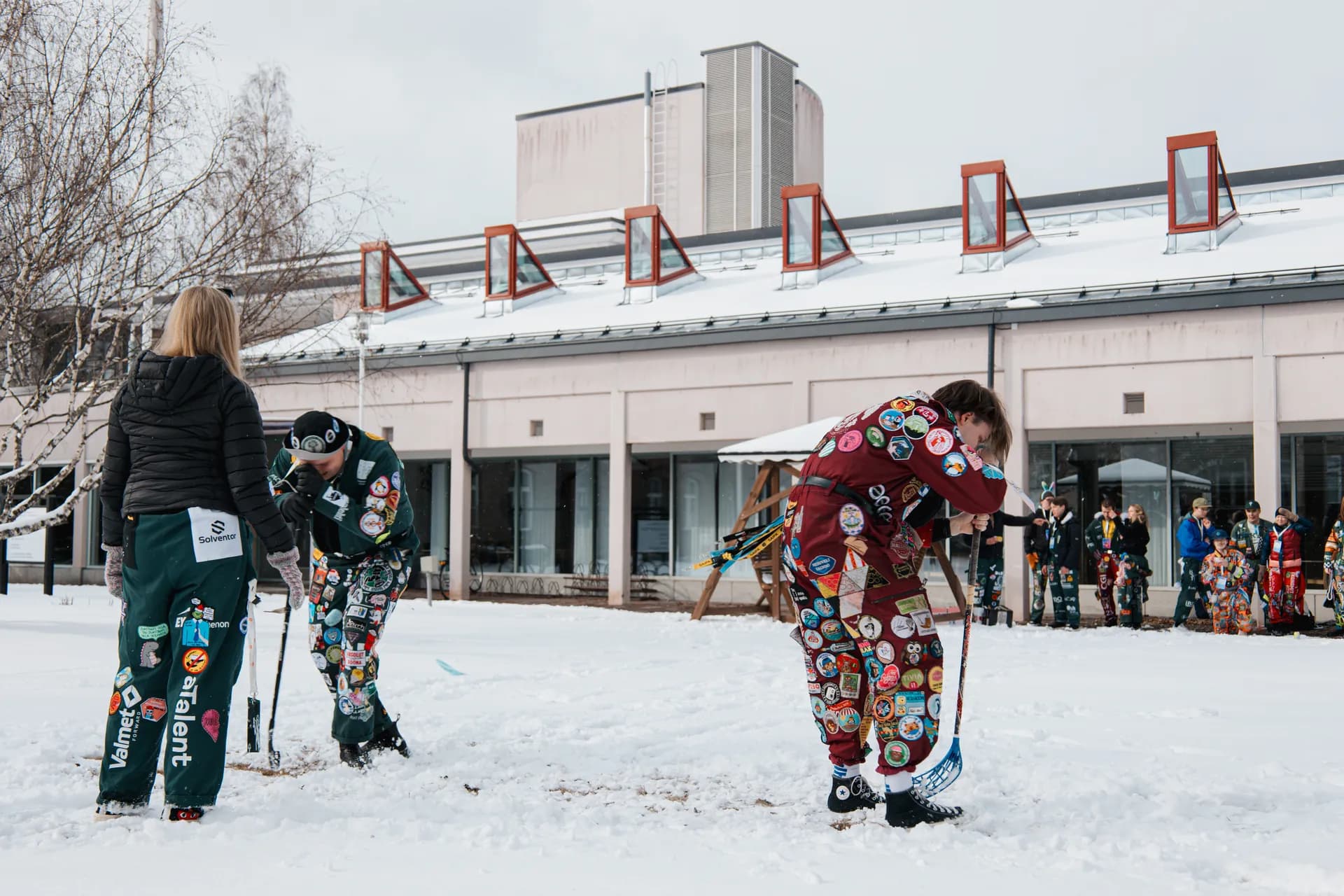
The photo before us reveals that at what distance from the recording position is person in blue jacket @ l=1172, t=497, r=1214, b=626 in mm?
14797

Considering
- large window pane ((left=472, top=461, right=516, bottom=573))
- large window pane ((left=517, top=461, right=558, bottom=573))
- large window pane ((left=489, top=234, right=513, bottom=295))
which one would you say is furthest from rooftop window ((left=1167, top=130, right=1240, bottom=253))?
large window pane ((left=472, top=461, right=516, bottom=573))

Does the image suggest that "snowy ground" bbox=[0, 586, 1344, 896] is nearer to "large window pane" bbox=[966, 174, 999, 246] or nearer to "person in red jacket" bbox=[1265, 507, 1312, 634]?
"person in red jacket" bbox=[1265, 507, 1312, 634]

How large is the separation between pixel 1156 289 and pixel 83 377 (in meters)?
17.5

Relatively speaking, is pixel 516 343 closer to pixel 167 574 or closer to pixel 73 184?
pixel 73 184

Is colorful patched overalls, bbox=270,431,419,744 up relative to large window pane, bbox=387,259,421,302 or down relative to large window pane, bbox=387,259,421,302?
down

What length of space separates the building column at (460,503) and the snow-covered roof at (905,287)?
123 centimetres

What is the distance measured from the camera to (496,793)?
4.94 m

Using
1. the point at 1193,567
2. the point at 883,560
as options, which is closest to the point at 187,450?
the point at 883,560

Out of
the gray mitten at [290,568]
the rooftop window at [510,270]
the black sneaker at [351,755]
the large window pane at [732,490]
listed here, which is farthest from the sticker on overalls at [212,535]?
the rooftop window at [510,270]

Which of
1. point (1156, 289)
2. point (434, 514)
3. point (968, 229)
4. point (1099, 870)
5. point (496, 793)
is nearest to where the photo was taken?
point (1099, 870)

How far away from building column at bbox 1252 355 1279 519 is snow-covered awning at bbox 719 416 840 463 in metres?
5.27

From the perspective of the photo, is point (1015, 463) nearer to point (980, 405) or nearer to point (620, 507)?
point (620, 507)

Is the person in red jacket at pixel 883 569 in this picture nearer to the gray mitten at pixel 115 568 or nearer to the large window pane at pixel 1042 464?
the gray mitten at pixel 115 568

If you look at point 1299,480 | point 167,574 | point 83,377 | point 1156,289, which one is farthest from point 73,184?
point 1299,480
